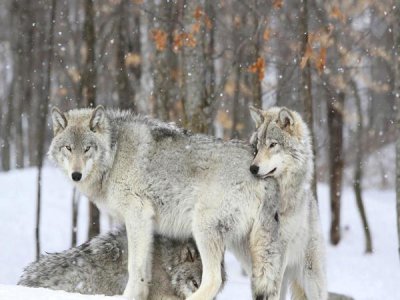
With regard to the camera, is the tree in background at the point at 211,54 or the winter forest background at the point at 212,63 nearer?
the tree in background at the point at 211,54

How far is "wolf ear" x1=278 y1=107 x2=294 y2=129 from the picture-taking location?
7016 mm

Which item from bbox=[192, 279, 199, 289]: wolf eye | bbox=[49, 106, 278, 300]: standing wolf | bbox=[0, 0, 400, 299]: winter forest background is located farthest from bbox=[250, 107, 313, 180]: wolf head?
bbox=[0, 0, 400, 299]: winter forest background

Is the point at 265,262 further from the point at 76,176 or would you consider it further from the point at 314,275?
the point at 76,176

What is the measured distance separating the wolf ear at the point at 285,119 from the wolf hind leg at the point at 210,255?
1.38 metres

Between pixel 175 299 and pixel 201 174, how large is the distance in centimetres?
136

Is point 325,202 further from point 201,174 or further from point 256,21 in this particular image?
point 201,174

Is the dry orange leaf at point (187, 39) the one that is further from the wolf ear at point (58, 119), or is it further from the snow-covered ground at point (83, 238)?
the snow-covered ground at point (83, 238)

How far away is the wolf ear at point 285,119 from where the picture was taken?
7016mm

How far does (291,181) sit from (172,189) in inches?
50.2

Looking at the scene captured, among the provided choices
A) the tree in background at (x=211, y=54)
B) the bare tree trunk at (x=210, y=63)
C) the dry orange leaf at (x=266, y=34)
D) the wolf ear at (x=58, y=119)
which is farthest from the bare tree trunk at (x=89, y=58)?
the wolf ear at (x=58, y=119)

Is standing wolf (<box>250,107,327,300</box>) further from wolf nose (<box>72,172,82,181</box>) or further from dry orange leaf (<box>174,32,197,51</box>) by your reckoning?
dry orange leaf (<box>174,32,197,51</box>)

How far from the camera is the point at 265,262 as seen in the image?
6.68m

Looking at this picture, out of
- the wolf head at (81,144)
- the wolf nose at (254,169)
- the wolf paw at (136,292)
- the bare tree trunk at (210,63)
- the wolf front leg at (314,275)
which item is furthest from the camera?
the bare tree trunk at (210,63)

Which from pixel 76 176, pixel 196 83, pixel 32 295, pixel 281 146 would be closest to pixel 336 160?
pixel 196 83
